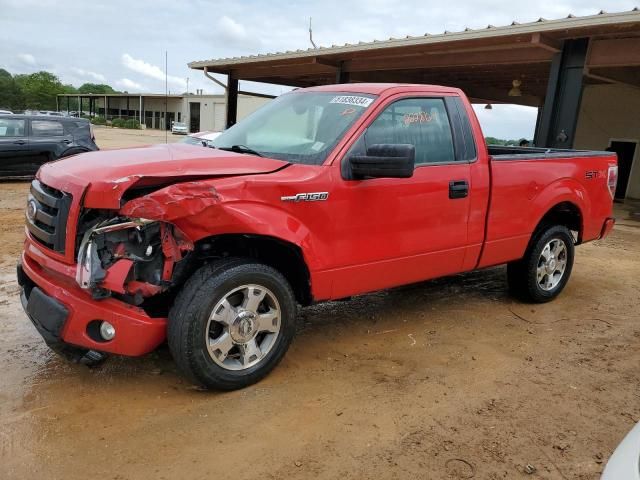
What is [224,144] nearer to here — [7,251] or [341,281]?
[341,281]

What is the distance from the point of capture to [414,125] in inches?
161

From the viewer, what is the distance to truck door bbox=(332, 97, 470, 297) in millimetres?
3645

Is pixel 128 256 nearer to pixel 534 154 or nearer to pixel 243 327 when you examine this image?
pixel 243 327

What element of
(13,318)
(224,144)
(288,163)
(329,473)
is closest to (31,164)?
(13,318)

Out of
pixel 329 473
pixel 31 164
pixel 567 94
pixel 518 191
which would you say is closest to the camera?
pixel 329 473

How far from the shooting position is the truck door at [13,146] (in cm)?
1205

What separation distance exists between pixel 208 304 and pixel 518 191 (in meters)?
2.98

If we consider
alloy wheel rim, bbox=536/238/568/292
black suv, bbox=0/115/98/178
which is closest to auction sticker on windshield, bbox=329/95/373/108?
alloy wheel rim, bbox=536/238/568/292

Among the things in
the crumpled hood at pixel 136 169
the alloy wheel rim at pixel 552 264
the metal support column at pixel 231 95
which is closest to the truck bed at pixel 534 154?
the alloy wheel rim at pixel 552 264

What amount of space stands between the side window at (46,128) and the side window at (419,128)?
11279 millimetres

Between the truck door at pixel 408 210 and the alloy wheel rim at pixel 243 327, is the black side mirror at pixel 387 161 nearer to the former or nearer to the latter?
the truck door at pixel 408 210

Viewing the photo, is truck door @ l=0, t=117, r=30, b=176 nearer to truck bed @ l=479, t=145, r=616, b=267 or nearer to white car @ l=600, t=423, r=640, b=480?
truck bed @ l=479, t=145, r=616, b=267

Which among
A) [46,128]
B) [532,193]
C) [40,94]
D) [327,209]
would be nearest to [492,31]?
[532,193]

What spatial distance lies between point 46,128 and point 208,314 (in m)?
11.8
